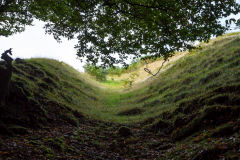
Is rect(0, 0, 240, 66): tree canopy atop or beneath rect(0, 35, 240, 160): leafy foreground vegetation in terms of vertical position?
atop

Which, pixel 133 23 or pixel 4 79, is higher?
pixel 133 23

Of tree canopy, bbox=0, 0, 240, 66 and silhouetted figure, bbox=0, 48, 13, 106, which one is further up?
tree canopy, bbox=0, 0, 240, 66

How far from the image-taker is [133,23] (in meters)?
11.1

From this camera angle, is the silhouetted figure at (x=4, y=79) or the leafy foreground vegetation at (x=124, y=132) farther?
the silhouetted figure at (x=4, y=79)

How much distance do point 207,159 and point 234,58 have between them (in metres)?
15.9

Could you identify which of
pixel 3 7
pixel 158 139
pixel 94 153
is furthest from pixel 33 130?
pixel 3 7

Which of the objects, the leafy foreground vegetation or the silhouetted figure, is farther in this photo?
the silhouetted figure

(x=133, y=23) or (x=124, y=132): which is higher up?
(x=133, y=23)

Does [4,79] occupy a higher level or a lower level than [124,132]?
higher

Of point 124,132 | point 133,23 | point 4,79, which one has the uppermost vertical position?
point 133,23

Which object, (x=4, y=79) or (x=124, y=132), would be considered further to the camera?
(x=124, y=132)

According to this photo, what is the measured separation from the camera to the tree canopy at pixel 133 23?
920cm

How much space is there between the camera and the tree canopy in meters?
9.20

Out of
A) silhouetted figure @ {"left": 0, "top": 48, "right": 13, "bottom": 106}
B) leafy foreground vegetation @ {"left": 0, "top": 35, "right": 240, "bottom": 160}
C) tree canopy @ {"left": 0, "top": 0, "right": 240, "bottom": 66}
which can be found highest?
tree canopy @ {"left": 0, "top": 0, "right": 240, "bottom": 66}
